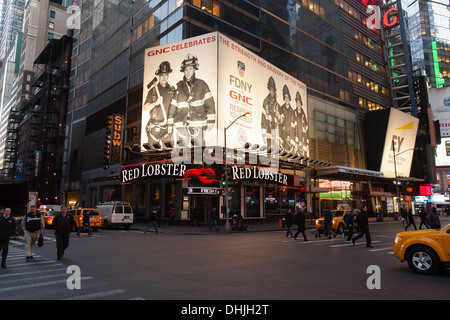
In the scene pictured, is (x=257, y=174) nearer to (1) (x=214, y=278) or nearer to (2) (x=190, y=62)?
(2) (x=190, y=62)

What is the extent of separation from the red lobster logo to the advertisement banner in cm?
3636

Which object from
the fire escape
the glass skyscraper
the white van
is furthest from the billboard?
the glass skyscraper

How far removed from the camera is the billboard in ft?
98.7

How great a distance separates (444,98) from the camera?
303ft

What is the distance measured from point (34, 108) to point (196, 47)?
67.5 metres

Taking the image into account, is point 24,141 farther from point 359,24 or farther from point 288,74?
point 359,24

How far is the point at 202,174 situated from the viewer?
29828 millimetres

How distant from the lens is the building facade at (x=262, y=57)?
35.6 m

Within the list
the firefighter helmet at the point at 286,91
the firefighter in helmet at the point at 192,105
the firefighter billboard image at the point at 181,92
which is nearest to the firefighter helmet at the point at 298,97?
the firefighter helmet at the point at 286,91

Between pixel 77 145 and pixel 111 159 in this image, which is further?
pixel 77 145

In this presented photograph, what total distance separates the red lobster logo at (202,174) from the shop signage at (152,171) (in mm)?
547

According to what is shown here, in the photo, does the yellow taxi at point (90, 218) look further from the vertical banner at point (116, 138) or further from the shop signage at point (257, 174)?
the vertical banner at point (116, 138)

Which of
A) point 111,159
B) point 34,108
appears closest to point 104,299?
point 111,159

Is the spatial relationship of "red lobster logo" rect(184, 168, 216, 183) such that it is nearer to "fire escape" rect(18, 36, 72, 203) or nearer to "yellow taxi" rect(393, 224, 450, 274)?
"yellow taxi" rect(393, 224, 450, 274)
